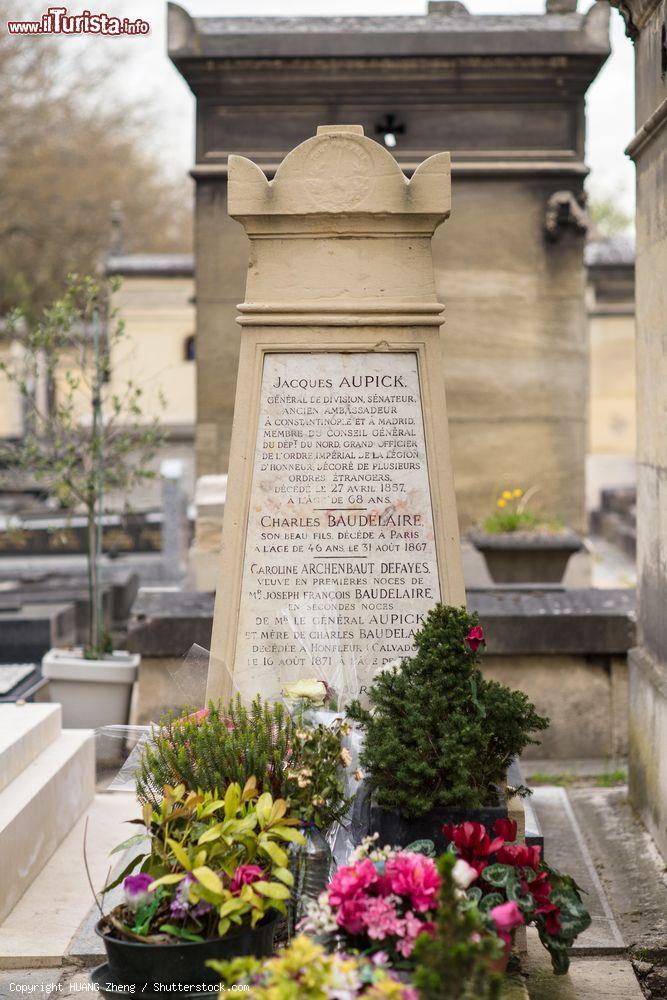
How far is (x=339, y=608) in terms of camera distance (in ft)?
16.7

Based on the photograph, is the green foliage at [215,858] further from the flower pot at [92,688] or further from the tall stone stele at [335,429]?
the flower pot at [92,688]

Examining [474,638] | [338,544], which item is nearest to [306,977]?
[474,638]

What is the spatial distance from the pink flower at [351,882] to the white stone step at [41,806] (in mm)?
1928

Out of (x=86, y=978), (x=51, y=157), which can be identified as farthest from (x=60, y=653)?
(x=51, y=157)

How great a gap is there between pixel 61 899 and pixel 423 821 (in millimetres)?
1922

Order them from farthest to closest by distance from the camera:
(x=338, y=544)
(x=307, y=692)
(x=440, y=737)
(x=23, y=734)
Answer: (x=23, y=734)
(x=338, y=544)
(x=307, y=692)
(x=440, y=737)

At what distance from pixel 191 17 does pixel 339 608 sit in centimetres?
729

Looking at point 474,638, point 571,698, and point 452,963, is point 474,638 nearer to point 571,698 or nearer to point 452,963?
point 452,963

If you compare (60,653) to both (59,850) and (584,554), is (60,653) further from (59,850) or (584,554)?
(584,554)

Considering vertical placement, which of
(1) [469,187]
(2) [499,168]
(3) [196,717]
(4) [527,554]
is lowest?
(3) [196,717]

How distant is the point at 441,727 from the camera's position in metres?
4.04

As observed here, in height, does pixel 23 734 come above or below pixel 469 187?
below

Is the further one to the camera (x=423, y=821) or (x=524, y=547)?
(x=524, y=547)

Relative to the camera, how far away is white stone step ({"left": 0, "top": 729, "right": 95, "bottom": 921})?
4984 mm
